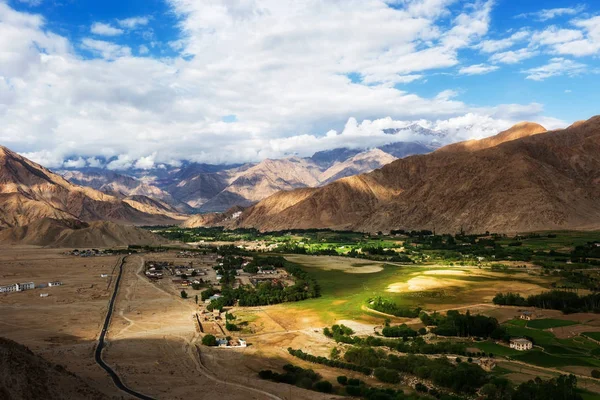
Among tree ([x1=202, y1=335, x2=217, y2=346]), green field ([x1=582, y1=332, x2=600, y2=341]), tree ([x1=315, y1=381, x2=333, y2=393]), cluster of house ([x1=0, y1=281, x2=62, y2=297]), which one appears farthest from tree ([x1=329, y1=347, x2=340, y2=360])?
cluster of house ([x1=0, y1=281, x2=62, y2=297])

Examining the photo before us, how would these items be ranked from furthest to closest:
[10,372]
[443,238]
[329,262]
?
[443,238]
[329,262]
[10,372]

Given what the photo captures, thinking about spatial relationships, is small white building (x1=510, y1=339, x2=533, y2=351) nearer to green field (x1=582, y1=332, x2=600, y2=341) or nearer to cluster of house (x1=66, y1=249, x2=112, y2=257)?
green field (x1=582, y1=332, x2=600, y2=341)

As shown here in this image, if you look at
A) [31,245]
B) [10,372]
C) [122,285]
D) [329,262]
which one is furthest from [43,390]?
[31,245]

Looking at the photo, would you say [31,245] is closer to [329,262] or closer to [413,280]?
[329,262]

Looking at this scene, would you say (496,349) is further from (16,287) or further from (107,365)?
(16,287)

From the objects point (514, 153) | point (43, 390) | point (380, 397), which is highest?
point (514, 153)
